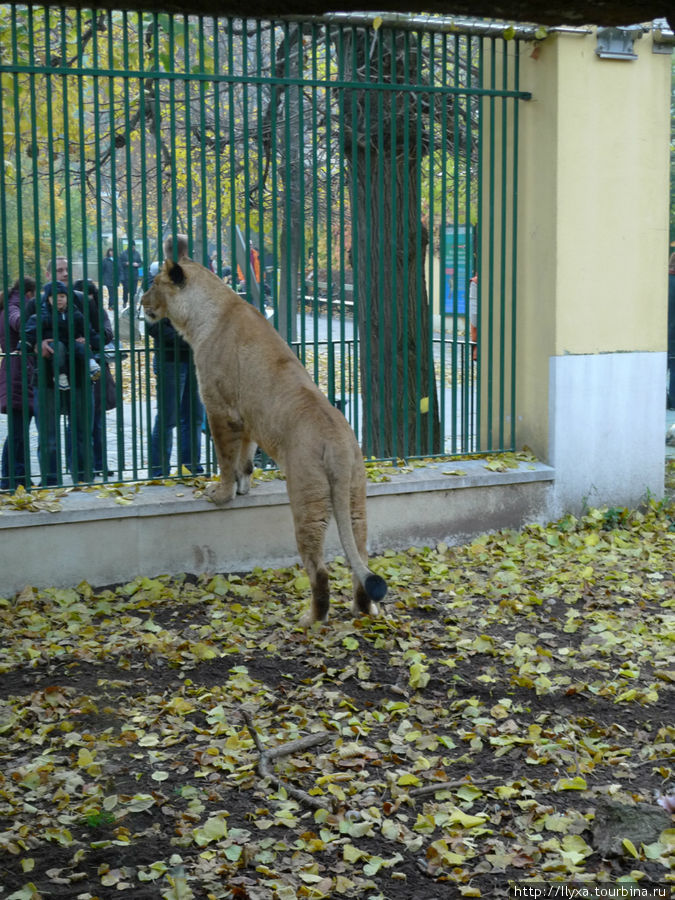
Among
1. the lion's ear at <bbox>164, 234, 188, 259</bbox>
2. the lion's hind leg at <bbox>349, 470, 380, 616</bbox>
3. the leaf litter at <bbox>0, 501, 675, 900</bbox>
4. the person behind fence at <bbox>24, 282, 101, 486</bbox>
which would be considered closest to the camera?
the leaf litter at <bbox>0, 501, 675, 900</bbox>

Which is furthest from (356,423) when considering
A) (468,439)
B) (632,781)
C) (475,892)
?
(475,892)

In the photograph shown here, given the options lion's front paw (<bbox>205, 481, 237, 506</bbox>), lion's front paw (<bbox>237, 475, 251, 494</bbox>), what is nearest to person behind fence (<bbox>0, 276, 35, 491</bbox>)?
lion's front paw (<bbox>205, 481, 237, 506</bbox>)

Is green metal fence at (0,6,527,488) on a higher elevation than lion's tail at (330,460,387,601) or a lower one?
higher

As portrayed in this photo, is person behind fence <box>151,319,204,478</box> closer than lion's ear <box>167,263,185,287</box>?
No

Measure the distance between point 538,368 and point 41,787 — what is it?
5.83m

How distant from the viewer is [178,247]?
26.9 ft

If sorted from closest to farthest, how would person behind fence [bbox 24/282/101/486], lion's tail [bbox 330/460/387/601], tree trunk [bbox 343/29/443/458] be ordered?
1. lion's tail [bbox 330/460/387/601]
2. person behind fence [bbox 24/282/101/486]
3. tree trunk [bbox 343/29/443/458]

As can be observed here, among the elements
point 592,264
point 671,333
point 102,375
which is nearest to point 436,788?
point 102,375

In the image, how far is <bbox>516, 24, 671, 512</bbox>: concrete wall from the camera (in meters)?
8.91

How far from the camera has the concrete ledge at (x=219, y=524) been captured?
24.5 ft

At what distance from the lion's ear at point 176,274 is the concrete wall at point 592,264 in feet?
10.1

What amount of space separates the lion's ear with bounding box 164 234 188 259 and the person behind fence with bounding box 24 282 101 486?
76 cm

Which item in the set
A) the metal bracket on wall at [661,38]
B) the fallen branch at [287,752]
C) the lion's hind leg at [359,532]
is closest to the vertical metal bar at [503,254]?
the metal bracket on wall at [661,38]

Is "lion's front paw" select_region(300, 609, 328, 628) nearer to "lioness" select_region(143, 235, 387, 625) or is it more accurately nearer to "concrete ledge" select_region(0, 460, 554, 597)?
"lioness" select_region(143, 235, 387, 625)
